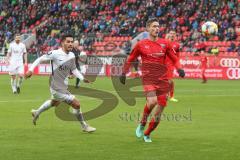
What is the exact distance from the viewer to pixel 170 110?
61.7 ft

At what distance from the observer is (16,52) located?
2702cm

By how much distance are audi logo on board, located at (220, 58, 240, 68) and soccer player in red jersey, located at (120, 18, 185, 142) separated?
24.3 m

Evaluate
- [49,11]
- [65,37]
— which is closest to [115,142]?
[65,37]

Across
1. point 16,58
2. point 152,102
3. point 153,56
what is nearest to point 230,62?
point 16,58

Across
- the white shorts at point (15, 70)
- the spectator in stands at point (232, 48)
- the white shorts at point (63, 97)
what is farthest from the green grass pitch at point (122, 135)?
the spectator in stands at point (232, 48)

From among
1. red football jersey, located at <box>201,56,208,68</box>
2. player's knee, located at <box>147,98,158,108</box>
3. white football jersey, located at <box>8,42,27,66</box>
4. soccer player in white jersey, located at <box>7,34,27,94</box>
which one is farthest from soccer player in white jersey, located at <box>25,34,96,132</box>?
red football jersey, located at <box>201,56,208,68</box>

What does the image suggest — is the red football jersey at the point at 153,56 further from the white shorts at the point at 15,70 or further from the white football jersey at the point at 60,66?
the white shorts at the point at 15,70

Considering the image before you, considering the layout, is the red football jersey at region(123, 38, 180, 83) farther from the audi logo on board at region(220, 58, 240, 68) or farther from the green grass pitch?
the audi logo on board at region(220, 58, 240, 68)

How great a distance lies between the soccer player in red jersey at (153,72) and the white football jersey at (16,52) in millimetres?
15048

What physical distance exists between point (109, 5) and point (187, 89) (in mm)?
23762

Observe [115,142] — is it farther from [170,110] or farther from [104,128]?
[170,110]

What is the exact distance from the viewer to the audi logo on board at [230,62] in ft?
119

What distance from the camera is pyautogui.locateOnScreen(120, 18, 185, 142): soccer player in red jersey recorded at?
1215 centimetres

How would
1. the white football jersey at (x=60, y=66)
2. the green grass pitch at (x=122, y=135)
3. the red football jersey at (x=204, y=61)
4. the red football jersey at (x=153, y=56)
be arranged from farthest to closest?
the red football jersey at (x=204, y=61) < the white football jersey at (x=60, y=66) < the red football jersey at (x=153, y=56) < the green grass pitch at (x=122, y=135)
